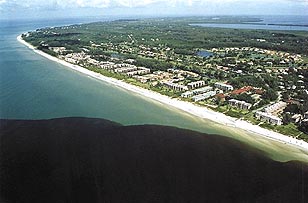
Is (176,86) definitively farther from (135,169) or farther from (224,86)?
(135,169)

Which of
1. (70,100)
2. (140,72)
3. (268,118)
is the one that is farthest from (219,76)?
(70,100)

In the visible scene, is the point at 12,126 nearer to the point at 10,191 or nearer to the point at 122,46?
the point at 10,191

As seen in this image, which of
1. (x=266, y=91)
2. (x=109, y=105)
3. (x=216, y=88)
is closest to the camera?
(x=109, y=105)

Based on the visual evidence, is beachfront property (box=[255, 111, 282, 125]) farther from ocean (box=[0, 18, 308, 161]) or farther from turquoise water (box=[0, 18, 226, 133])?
turquoise water (box=[0, 18, 226, 133])

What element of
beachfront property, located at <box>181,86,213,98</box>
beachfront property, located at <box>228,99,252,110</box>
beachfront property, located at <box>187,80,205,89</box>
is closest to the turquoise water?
beachfront property, located at <box>181,86,213,98</box>

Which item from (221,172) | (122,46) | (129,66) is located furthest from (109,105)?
(122,46)

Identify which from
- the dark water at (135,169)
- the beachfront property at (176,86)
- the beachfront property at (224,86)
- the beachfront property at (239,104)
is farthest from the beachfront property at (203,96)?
the dark water at (135,169)

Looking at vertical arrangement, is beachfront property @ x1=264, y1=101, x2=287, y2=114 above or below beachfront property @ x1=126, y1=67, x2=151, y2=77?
below
